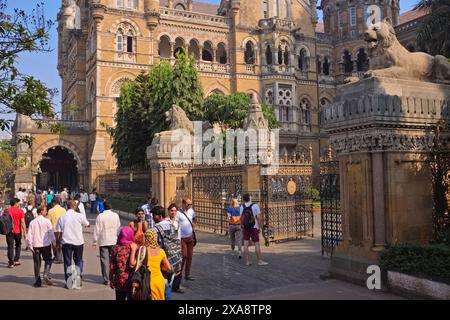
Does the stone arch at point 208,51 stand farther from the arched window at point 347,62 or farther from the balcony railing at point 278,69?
the arched window at point 347,62

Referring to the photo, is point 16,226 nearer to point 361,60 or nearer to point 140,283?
point 140,283

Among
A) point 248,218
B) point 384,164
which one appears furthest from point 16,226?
point 384,164

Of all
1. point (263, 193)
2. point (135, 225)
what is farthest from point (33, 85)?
point (263, 193)

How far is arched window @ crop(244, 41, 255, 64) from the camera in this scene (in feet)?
123

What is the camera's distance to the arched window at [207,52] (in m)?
36.9

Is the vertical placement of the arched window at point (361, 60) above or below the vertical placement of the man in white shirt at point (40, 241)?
above

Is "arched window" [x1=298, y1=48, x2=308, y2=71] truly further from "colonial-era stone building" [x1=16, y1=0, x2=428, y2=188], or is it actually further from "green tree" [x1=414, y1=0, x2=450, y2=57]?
"green tree" [x1=414, y1=0, x2=450, y2=57]

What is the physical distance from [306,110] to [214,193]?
88.4 feet

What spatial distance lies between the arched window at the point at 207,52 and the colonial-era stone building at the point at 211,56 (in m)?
0.11

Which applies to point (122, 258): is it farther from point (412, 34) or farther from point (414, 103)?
point (412, 34)

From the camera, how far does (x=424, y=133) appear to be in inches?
271

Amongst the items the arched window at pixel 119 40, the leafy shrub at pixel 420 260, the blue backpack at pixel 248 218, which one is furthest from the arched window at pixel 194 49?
the leafy shrub at pixel 420 260

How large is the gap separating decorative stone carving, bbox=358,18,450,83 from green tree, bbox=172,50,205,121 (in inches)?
609

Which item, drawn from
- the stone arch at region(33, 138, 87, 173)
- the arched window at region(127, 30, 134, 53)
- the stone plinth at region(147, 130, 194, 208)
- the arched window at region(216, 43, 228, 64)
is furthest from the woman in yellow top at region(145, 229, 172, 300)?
the arched window at region(216, 43, 228, 64)
